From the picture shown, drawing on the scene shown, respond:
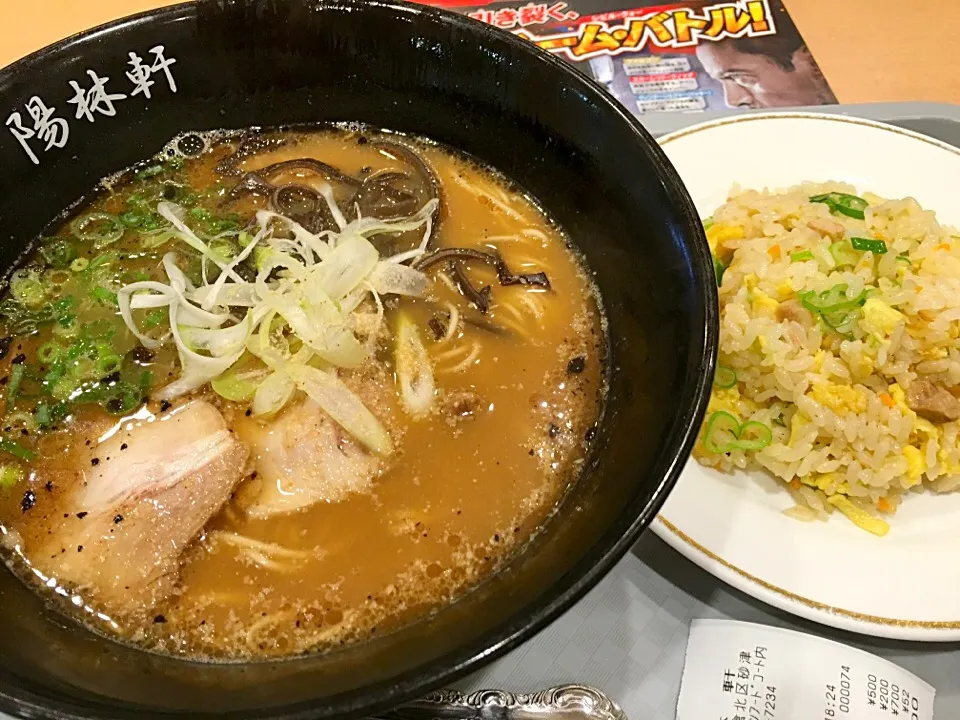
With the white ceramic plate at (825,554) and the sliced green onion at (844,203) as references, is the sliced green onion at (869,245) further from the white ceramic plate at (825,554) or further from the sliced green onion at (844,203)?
the white ceramic plate at (825,554)

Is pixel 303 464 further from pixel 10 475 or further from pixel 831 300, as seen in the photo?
pixel 831 300

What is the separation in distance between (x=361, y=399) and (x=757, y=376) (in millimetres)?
1091

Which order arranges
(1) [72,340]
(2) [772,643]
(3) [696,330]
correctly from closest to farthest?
(3) [696,330] < (2) [772,643] < (1) [72,340]

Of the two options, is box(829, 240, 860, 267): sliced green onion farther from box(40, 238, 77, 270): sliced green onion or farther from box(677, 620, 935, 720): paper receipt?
box(40, 238, 77, 270): sliced green onion

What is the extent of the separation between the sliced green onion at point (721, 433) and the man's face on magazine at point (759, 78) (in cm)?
153

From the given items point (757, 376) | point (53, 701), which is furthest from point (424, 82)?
point (53, 701)

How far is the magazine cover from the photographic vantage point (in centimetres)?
291

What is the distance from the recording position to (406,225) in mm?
1853

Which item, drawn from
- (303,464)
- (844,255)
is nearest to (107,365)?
(303,464)

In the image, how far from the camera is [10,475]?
145cm

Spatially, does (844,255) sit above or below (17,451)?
below

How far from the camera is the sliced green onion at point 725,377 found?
2.02 meters

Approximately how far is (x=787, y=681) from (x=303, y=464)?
Result: 107 cm

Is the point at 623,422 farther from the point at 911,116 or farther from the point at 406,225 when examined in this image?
the point at 911,116
